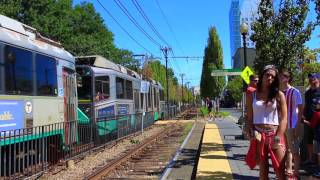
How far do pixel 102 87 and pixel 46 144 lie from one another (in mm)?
9981

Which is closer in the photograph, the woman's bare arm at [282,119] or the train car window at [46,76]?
the woman's bare arm at [282,119]

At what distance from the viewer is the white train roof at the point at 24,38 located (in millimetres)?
11930

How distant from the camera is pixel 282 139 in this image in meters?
7.17

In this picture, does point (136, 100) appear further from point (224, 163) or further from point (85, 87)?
point (224, 163)

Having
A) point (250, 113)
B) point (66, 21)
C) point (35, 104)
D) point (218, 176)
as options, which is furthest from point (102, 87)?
point (66, 21)

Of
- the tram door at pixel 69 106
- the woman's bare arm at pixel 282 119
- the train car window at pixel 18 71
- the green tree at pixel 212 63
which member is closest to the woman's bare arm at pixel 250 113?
the woman's bare arm at pixel 282 119

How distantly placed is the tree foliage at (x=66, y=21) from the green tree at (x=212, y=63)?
508 inches

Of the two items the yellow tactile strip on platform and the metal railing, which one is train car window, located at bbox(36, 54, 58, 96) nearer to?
the metal railing

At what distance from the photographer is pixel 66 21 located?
5931cm

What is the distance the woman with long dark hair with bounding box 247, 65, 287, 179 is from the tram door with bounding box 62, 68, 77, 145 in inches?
345

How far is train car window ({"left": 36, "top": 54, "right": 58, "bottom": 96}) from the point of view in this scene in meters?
13.8

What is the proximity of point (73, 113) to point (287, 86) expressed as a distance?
1003cm

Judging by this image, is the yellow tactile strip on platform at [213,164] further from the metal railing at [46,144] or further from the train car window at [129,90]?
the train car window at [129,90]

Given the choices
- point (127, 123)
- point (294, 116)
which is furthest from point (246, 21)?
point (294, 116)
